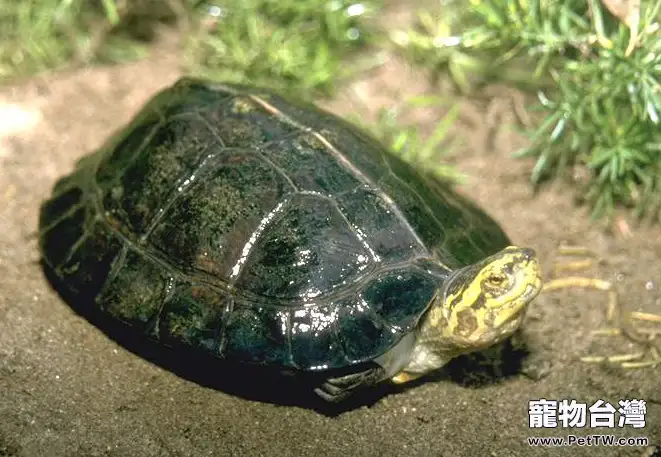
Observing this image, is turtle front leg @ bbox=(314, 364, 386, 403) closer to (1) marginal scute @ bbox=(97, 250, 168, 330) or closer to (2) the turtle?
(2) the turtle

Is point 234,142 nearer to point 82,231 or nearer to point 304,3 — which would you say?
point 82,231

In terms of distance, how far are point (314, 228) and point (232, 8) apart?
104 inches

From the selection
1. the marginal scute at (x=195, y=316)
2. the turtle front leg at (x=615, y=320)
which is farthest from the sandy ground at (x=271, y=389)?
the marginal scute at (x=195, y=316)

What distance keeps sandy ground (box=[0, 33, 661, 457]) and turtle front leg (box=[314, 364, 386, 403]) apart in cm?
14

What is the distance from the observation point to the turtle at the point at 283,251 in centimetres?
304

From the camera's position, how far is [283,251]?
3176 mm

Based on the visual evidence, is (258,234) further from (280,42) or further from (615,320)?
(280,42)

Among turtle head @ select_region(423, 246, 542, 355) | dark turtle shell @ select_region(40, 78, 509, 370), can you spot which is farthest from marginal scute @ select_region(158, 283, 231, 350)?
turtle head @ select_region(423, 246, 542, 355)

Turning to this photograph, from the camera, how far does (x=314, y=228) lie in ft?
10.5

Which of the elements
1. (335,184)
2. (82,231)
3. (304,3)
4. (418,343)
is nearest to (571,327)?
(418,343)

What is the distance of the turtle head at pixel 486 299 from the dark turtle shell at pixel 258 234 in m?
0.11

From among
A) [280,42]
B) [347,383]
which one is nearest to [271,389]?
[347,383]

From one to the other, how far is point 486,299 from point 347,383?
662 mm

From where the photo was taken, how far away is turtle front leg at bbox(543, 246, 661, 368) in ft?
11.9
